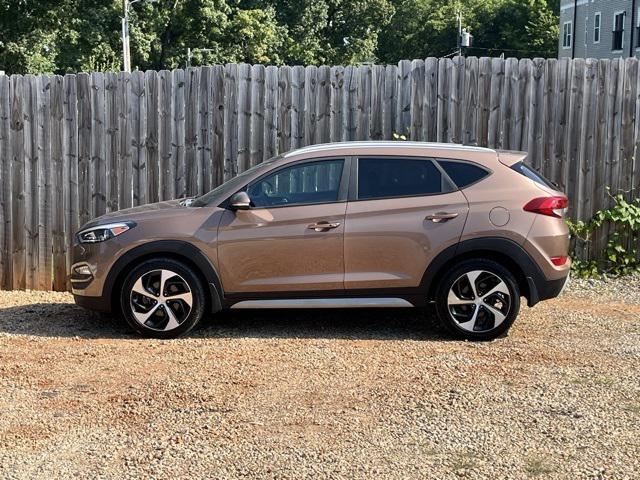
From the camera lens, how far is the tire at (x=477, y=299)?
743cm

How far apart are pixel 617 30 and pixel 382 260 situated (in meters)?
37.9

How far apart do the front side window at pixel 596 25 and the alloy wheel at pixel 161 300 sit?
41.5 metres

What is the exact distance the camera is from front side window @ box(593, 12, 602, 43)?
45.0 m

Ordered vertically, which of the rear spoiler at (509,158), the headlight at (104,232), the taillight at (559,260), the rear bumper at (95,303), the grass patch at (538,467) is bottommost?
the grass patch at (538,467)

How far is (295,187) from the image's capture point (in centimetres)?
768

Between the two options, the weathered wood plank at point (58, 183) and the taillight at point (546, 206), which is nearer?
the taillight at point (546, 206)

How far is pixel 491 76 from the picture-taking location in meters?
9.90

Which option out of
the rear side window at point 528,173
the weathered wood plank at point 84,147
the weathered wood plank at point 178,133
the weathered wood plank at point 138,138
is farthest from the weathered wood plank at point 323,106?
the rear side window at point 528,173

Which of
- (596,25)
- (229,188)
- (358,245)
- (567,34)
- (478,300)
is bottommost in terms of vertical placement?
(478,300)

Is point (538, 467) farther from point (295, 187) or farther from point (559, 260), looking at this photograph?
point (295, 187)

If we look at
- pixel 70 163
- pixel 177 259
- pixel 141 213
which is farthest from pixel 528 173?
pixel 70 163

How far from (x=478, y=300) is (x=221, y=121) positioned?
3763 mm

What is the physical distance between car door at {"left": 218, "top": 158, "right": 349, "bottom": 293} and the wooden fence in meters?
2.33

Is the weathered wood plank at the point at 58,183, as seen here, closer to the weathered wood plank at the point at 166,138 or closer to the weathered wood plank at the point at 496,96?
the weathered wood plank at the point at 166,138
